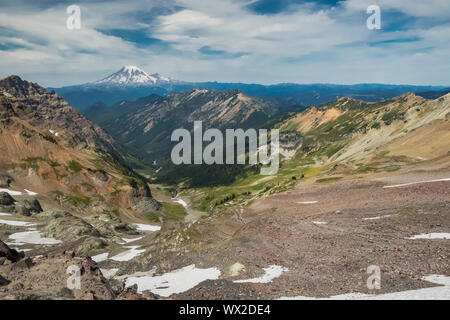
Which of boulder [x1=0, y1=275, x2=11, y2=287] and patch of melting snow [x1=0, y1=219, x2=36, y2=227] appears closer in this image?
boulder [x1=0, y1=275, x2=11, y2=287]

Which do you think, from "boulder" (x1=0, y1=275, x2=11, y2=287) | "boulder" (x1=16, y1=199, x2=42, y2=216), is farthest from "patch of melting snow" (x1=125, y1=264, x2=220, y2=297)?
"boulder" (x1=16, y1=199, x2=42, y2=216)

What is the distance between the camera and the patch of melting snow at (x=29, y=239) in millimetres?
73250

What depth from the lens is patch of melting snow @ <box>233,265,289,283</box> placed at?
3200 centimetres

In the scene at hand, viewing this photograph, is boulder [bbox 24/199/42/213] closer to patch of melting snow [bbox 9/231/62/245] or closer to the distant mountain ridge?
the distant mountain ridge

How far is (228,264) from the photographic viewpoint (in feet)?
128

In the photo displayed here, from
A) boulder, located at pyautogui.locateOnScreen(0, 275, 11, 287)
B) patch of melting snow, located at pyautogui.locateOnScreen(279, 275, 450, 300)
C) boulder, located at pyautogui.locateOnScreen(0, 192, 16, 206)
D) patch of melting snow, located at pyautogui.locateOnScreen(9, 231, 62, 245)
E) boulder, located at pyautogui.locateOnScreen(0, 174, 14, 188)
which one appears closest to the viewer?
patch of melting snow, located at pyautogui.locateOnScreen(279, 275, 450, 300)

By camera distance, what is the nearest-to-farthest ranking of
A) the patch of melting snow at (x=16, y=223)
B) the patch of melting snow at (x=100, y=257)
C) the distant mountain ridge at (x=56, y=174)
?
the patch of melting snow at (x=100, y=257) → the patch of melting snow at (x=16, y=223) → the distant mountain ridge at (x=56, y=174)

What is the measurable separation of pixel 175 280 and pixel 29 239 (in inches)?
2212

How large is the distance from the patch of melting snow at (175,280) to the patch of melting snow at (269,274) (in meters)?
5.05

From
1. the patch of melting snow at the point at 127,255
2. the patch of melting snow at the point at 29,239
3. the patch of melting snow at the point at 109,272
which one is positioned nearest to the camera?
the patch of melting snow at the point at 109,272

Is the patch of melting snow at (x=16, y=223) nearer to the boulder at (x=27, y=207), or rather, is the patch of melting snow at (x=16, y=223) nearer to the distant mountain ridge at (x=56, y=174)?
the boulder at (x=27, y=207)

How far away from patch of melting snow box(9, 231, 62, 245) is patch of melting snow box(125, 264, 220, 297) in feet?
143

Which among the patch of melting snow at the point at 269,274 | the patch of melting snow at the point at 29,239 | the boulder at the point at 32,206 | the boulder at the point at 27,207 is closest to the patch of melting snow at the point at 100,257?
the patch of melting snow at the point at 29,239
